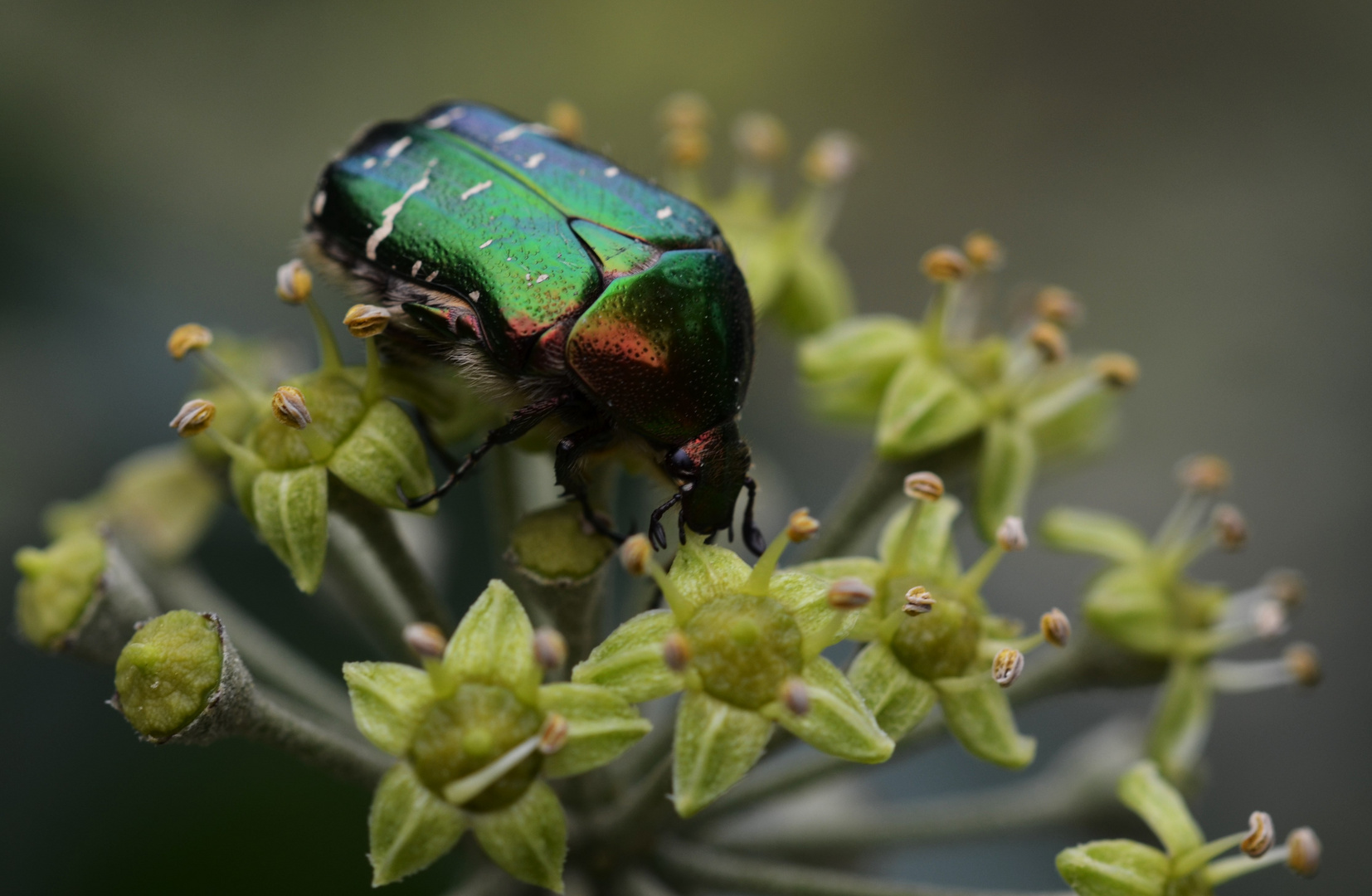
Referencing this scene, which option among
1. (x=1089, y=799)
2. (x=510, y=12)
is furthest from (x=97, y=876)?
(x=510, y=12)

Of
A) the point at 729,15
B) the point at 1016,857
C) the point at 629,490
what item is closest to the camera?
the point at 1016,857

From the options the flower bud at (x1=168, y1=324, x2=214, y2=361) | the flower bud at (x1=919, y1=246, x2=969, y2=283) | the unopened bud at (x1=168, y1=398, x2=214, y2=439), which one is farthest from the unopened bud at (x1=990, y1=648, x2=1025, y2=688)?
the flower bud at (x1=168, y1=324, x2=214, y2=361)

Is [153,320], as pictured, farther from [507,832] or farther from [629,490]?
[507,832]

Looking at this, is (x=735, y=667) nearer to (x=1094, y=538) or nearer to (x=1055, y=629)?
(x=1055, y=629)

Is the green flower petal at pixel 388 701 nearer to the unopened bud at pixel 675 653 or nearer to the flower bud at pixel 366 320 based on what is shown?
the unopened bud at pixel 675 653

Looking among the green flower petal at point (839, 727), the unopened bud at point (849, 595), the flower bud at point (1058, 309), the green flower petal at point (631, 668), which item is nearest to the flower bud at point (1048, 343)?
the flower bud at point (1058, 309)
